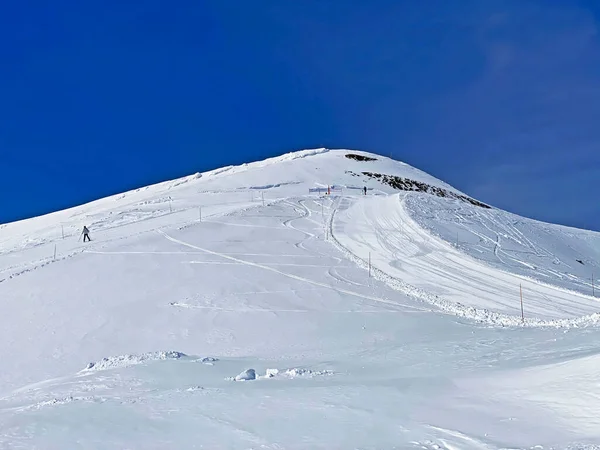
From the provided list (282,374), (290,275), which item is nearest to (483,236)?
(290,275)

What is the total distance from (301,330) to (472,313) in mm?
5796

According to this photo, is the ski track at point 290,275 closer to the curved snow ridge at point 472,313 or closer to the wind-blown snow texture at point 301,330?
the wind-blown snow texture at point 301,330

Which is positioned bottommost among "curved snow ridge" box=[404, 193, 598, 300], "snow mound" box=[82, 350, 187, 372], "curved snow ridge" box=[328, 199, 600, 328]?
"snow mound" box=[82, 350, 187, 372]

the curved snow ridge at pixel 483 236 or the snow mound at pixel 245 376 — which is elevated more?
the curved snow ridge at pixel 483 236

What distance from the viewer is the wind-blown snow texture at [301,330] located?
8297 millimetres

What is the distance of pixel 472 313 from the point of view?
62.8ft

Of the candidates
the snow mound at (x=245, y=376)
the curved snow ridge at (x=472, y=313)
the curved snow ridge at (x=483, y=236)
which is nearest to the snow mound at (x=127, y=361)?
the snow mound at (x=245, y=376)

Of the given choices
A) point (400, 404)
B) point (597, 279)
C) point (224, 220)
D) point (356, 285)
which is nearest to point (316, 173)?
point (224, 220)

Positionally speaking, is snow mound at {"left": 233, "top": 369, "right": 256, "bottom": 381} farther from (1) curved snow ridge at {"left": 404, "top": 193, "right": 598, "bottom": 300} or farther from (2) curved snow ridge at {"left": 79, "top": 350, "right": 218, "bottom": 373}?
(1) curved snow ridge at {"left": 404, "top": 193, "right": 598, "bottom": 300}

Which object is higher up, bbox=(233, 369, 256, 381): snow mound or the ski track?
the ski track

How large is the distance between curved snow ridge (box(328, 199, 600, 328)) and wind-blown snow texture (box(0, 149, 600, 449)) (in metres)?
0.11

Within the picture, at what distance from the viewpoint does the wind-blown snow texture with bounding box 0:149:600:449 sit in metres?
8.30

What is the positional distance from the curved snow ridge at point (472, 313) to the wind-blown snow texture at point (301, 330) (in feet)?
0.37

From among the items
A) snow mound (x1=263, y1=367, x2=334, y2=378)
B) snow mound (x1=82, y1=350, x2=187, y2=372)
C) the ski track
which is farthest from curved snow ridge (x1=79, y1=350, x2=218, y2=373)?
the ski track
